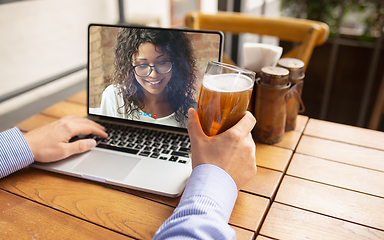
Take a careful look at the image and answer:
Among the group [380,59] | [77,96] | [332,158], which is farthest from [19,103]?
[380,59]

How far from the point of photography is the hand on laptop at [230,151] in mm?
625

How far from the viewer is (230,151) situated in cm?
62

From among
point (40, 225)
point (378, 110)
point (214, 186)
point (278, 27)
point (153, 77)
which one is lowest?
point (378, 110)

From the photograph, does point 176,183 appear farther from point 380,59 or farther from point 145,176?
point 380,59

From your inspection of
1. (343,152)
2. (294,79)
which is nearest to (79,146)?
(294,79)

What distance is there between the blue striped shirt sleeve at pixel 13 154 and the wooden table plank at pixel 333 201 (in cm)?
66

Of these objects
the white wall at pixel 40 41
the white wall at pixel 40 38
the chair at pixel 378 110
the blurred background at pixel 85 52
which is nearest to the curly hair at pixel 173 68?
the blurred background at pixel 85 52

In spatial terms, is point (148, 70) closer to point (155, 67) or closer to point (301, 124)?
point (155, 67)

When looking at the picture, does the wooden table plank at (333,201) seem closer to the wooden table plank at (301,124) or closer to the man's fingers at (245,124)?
the man's fingers at (245,124)

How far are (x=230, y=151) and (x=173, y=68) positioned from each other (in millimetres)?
349

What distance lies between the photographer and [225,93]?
63 centimetres

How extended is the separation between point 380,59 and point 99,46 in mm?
2279

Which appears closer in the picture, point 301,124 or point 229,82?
point 229,82

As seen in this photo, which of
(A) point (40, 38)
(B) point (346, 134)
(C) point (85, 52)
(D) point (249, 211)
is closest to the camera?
(D) point (249, 211)
